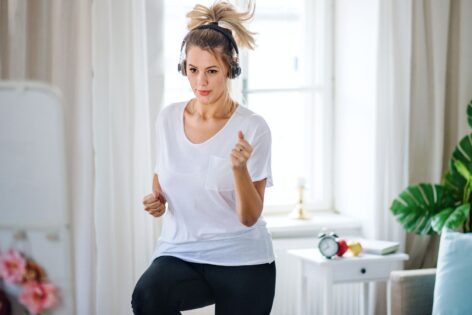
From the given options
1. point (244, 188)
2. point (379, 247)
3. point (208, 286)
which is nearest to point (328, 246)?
point (379, 247)

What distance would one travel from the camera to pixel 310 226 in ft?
11.2

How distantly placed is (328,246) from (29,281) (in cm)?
179

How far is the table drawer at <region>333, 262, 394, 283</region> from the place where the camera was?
296 centimetres

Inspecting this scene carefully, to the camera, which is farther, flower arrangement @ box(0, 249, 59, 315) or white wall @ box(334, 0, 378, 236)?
white wall @ box(334, 0, 378, 236)

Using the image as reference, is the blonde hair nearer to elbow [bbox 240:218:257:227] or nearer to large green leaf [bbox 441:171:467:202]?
elbow [bbox 240:218:257:227]

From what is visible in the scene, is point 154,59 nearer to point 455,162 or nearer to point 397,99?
point 397,99

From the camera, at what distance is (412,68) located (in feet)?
11.1

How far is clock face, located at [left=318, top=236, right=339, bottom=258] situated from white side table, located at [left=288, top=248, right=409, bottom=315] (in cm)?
2

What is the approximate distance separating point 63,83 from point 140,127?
353 millimetres

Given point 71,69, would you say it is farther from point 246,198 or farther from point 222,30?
point 246,198

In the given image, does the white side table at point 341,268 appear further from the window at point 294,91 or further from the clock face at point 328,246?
the window at point 294,91

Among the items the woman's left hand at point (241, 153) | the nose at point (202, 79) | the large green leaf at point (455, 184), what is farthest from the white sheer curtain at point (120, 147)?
the large green leaf at point (455, 184)

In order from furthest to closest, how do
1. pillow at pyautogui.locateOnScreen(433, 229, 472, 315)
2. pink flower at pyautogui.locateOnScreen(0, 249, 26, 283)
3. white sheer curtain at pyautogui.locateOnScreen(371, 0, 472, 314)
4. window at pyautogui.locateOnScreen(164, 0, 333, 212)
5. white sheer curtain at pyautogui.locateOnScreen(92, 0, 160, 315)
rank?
window at pyautogui.locateOnScreen(164, 0, 333, 212) < white sheer curtain at pyautogui.locateOnScreen(371, 0, 472, 314) < white sheer curtain at pyautogui.locateOnScreen(92, 0, 160, 315) < pillow at pyautogui.locateOnScreen(433, 229, 472, 315) < pink flower at pyautogui.locateOnScreen(0, 249, 26, 283)

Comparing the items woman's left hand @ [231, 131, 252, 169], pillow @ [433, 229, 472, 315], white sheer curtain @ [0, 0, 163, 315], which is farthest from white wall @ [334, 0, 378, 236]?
woman's left hand @ [231, 131, 252, 169]
